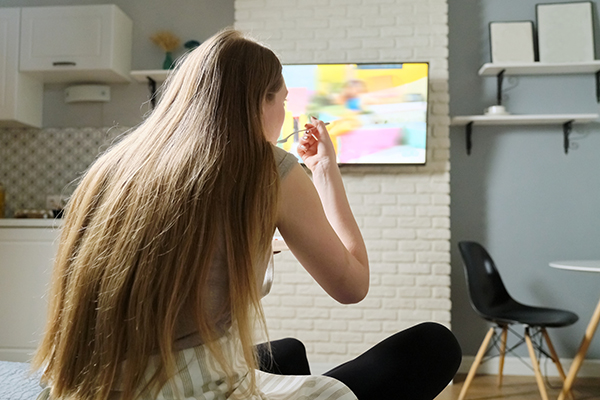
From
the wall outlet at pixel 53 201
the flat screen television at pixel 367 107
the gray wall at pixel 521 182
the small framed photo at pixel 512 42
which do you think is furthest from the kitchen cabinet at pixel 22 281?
the small framed photo at pixel 512 42

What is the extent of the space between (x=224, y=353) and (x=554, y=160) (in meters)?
3.01

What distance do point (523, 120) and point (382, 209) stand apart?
3.44 ft

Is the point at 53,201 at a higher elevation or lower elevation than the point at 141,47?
lower

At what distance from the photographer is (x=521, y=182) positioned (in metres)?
3.21

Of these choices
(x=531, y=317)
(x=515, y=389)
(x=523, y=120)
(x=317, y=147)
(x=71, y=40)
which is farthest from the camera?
(x=71, y=40)

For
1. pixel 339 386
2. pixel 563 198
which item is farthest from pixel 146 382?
pixel 563 198

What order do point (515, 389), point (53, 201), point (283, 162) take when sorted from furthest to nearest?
point (53, 201)
point (515, 389)
point (283, 162)

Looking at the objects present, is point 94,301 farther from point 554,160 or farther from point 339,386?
point 554,160

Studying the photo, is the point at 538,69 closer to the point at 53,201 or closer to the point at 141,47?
the point at 141,47

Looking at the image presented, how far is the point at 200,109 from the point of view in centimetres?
82

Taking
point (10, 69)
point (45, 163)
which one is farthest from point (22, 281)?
point (10, 69)

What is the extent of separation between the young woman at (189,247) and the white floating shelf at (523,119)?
7.90ft

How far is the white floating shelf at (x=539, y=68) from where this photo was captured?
304 cm

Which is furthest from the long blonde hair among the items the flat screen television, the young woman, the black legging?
the flat screen television
